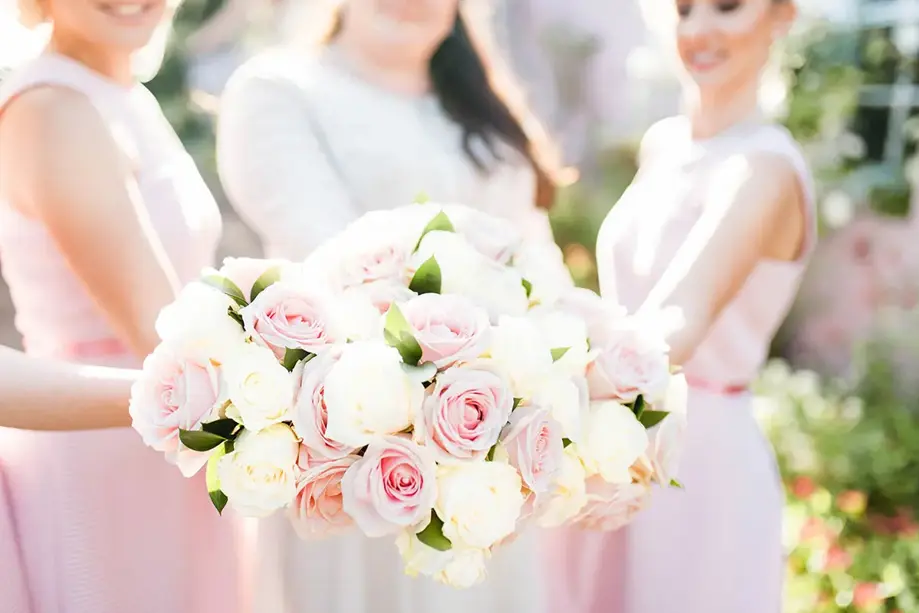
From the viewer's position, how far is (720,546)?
3.76 ft

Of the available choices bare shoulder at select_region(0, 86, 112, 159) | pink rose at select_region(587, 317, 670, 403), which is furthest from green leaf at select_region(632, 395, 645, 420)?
bare shoulder at select_region(0, 86, 112, 159)

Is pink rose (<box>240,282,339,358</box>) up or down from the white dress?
up

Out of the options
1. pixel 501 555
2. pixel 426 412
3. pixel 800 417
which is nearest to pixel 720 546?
pixel 501 555

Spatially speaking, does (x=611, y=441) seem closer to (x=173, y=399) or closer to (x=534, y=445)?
(x=534, y=445)

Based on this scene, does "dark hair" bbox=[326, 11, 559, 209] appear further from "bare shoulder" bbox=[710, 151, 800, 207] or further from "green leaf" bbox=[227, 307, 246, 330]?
"green leaf" bbox=[227, 307, 246, 330]

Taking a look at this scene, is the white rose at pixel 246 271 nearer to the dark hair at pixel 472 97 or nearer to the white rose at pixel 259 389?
the white rose at pixel 259 389

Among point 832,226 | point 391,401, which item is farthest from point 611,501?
point 832,226

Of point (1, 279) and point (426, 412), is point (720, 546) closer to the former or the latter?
point (426, 412)

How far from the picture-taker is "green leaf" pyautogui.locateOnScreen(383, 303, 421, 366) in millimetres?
664

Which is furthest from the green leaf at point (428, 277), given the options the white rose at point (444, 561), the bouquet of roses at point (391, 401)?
the white rose at point (444, 561)

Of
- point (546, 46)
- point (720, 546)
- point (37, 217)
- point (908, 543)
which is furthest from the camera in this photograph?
point (908, 543)

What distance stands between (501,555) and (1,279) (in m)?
0.67

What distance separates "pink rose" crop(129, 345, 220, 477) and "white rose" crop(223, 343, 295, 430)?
0.02 m

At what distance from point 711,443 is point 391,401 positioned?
0.65 m
